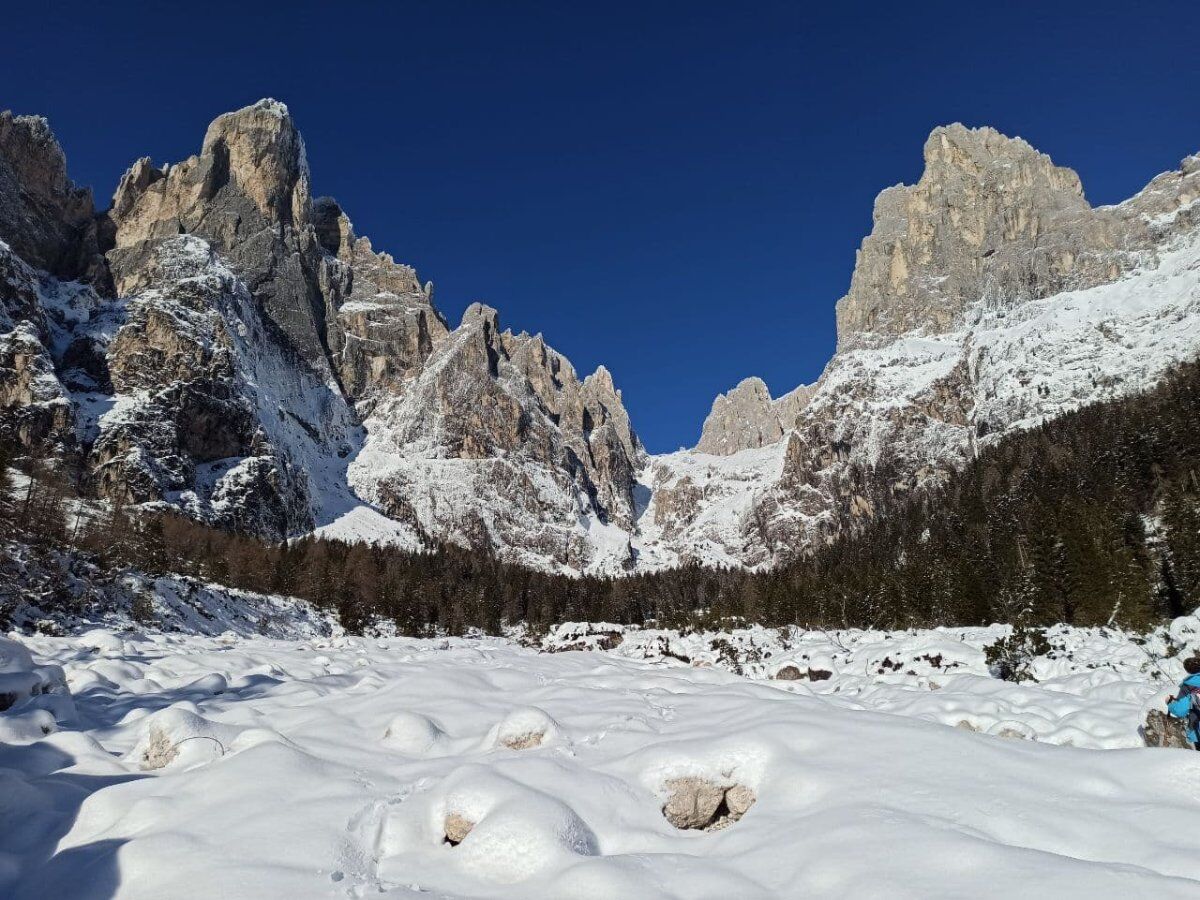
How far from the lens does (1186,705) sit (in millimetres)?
7699

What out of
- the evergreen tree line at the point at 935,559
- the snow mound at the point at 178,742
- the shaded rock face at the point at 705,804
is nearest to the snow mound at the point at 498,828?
the shaded rock face at the point at 705,804

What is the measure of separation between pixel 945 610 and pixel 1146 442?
3510 centimetres

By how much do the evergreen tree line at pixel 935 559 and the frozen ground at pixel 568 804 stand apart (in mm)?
32686

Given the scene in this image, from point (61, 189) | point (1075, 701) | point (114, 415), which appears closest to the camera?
point (1075, 701)

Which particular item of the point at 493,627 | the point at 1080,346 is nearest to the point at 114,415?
the point at 493,627

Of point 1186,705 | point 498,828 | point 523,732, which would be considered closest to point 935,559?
point 1186,705

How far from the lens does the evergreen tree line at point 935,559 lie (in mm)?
43469

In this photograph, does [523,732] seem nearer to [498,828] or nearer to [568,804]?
[568,804]

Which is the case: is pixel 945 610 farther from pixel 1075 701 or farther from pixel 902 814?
pixel 902 814

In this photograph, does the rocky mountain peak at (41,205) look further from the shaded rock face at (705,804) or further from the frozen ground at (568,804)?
the shaded rock face at (705,804)

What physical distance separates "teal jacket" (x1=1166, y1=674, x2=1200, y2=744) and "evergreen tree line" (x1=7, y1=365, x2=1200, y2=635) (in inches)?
1143

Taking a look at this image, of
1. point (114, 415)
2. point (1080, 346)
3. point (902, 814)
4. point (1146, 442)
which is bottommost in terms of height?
point (902, 814)

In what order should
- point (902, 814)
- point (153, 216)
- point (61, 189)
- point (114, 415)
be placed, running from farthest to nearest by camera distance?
1. point (153, 216)
2. point (61, 189)
3. point (114, 415)
4. point (902, 814)

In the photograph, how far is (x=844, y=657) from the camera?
23.5m
